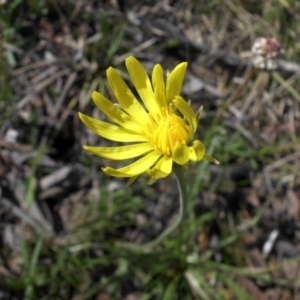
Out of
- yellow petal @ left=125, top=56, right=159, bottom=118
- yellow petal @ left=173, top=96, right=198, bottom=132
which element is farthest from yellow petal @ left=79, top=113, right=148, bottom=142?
yellow petal @ left=173, top=96, right=198, bottom=132

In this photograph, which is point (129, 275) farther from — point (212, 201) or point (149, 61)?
point (149, 61)

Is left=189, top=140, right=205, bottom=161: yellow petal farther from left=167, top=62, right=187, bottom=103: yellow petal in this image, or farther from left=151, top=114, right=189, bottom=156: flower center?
left=167, top=62, right=187, bottom=103: yellow petal

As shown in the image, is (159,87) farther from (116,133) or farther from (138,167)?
(138,167)

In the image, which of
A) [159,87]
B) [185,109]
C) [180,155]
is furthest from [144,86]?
[180,155]

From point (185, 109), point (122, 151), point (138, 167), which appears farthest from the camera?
point (122, 151)

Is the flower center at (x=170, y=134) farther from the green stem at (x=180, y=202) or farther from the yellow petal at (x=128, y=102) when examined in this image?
the yellow petal at (x=128, y=102)

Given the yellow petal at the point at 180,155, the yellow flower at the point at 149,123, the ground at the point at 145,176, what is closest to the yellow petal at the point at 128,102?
the yellow flower at the point at 149,123
